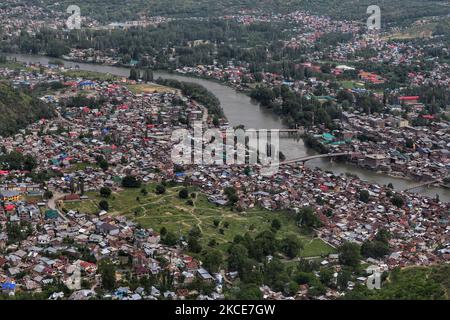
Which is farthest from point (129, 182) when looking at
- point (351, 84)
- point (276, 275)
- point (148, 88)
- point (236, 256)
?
point (351, 84)

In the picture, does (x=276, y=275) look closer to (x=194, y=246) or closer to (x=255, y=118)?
(x=194, y=246)

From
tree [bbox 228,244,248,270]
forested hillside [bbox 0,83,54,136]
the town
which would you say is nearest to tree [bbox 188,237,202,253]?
the town

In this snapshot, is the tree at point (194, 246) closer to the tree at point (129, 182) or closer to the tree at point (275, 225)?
the tree at point (275, 225)

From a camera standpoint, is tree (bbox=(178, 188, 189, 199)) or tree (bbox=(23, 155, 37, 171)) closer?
tree (bbox=(178, 188, 189, 199))

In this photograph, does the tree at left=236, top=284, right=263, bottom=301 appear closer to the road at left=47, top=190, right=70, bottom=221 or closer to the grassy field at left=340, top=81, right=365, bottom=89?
the road at left=47, top=190, right=70, bottom=221
